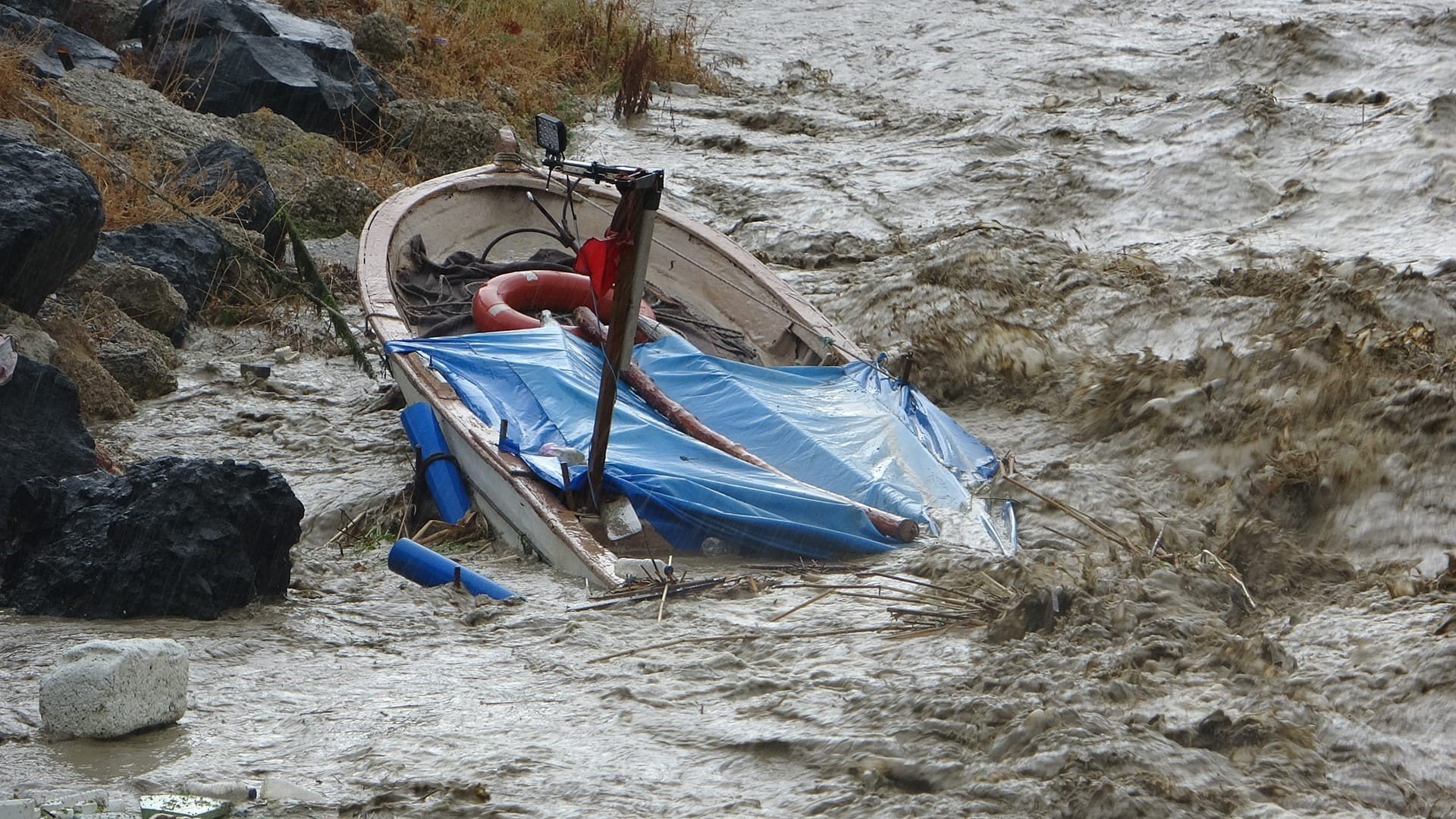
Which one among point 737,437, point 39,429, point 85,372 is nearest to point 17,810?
point 39,429

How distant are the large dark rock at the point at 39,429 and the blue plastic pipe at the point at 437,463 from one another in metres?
1.26

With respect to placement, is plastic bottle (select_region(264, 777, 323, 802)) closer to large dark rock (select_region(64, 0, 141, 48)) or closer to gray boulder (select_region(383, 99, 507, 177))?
gray boulder (select_region(383, 99, 507, 177))

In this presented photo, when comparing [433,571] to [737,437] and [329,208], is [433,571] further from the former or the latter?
[329,208]

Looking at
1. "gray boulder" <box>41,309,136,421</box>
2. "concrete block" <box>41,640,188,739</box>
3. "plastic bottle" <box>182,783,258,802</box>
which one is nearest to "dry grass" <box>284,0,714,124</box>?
"gray boulder" <box>41,309,136,421</box>

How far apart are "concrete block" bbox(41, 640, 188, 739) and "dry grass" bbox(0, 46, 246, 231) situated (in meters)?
5.37

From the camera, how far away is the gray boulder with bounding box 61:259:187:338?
733 cm

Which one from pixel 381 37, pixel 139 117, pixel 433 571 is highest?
pixel 381 37

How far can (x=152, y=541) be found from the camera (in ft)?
13.9

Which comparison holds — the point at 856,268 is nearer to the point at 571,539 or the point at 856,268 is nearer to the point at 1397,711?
the point at 571,539

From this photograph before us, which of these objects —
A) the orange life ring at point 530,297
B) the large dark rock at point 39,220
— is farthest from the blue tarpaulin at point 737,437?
the large dark rock at point 39,220

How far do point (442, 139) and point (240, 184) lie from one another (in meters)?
2.35

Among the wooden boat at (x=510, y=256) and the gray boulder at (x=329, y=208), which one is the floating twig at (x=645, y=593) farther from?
the gray boulder at (x=329, y=208)

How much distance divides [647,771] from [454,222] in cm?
553

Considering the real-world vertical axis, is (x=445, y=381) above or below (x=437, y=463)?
above
